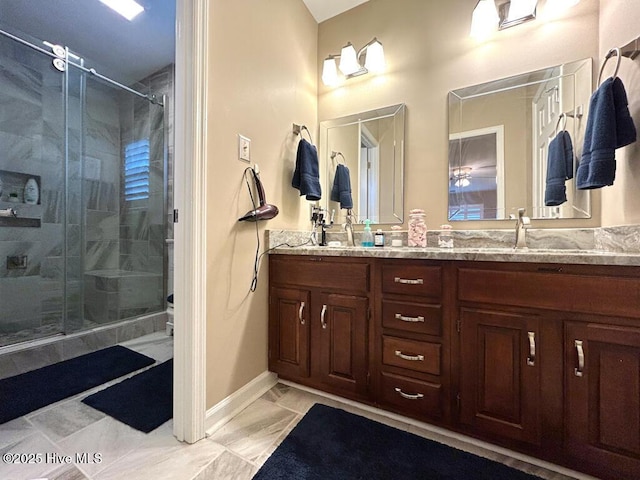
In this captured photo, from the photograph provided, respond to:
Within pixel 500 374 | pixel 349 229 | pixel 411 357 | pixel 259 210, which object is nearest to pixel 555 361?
pixel 500 374

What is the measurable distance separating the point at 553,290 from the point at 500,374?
378mm

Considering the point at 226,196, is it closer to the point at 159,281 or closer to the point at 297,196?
the point at 297,196

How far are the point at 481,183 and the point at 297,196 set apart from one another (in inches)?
46.1

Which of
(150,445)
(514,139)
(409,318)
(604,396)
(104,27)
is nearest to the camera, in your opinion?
(604,396)

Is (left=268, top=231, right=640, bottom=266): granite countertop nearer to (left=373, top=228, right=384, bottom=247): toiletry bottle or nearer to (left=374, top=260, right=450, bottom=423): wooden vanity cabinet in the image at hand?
(left=374, top=260, right=450, bottom=423): wooden vanity cabinet

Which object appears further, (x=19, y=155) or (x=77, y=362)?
(x=19, y=155)

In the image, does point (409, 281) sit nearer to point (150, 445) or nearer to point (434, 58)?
point (150, 445)

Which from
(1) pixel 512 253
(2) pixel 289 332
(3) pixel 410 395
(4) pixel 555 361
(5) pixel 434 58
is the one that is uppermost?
(5) pixel 434 58

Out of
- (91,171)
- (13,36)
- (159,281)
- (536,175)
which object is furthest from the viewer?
(159,281)

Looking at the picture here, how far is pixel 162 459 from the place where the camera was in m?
1.02

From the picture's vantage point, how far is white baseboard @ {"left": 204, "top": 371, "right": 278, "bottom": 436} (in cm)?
120

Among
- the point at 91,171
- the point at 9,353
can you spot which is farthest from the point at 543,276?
the point at 91,171

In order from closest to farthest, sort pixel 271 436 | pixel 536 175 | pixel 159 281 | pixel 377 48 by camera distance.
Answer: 1. pixel 271 436
2. pixel 536 175
3. pixel 377 48
4. pixel 159 281

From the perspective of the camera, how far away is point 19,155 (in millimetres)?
2092
